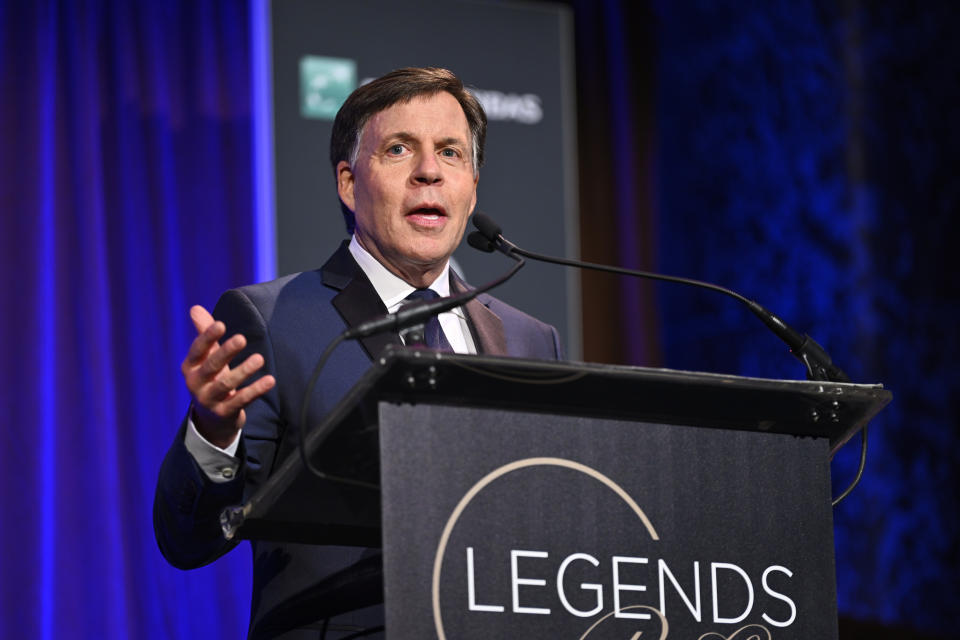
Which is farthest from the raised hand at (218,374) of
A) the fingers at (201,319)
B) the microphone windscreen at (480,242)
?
the microphone windscreen at (480,242)

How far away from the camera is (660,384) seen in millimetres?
1249

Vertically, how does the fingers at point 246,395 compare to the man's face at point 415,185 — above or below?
below

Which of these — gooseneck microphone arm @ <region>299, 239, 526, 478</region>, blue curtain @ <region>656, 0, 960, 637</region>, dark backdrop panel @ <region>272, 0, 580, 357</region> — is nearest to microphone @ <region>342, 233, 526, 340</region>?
gooseneck microphone arm @ <region>299, 239, 526, 478</region>

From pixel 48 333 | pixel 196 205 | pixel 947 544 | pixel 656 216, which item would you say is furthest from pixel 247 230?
pixel 947 544

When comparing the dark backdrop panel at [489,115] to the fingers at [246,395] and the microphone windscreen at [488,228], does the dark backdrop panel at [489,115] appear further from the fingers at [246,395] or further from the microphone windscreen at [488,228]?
the fingers at [246,395]

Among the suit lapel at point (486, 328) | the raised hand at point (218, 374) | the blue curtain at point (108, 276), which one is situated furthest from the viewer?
the blue curtain at point (108, 276)

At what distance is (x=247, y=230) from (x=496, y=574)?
2.51 metres

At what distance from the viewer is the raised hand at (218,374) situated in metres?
1.28

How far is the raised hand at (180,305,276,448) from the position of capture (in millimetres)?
1282

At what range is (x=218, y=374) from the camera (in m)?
1.32

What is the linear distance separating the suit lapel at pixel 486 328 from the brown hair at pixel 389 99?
292 mm

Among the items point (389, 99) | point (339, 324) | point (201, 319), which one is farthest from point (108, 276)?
point (201, 319)

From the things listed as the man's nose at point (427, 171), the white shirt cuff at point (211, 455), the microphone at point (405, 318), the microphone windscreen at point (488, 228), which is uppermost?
the man's nose at point (427, 171)

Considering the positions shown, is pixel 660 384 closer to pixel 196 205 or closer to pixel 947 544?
pixel 196 205
